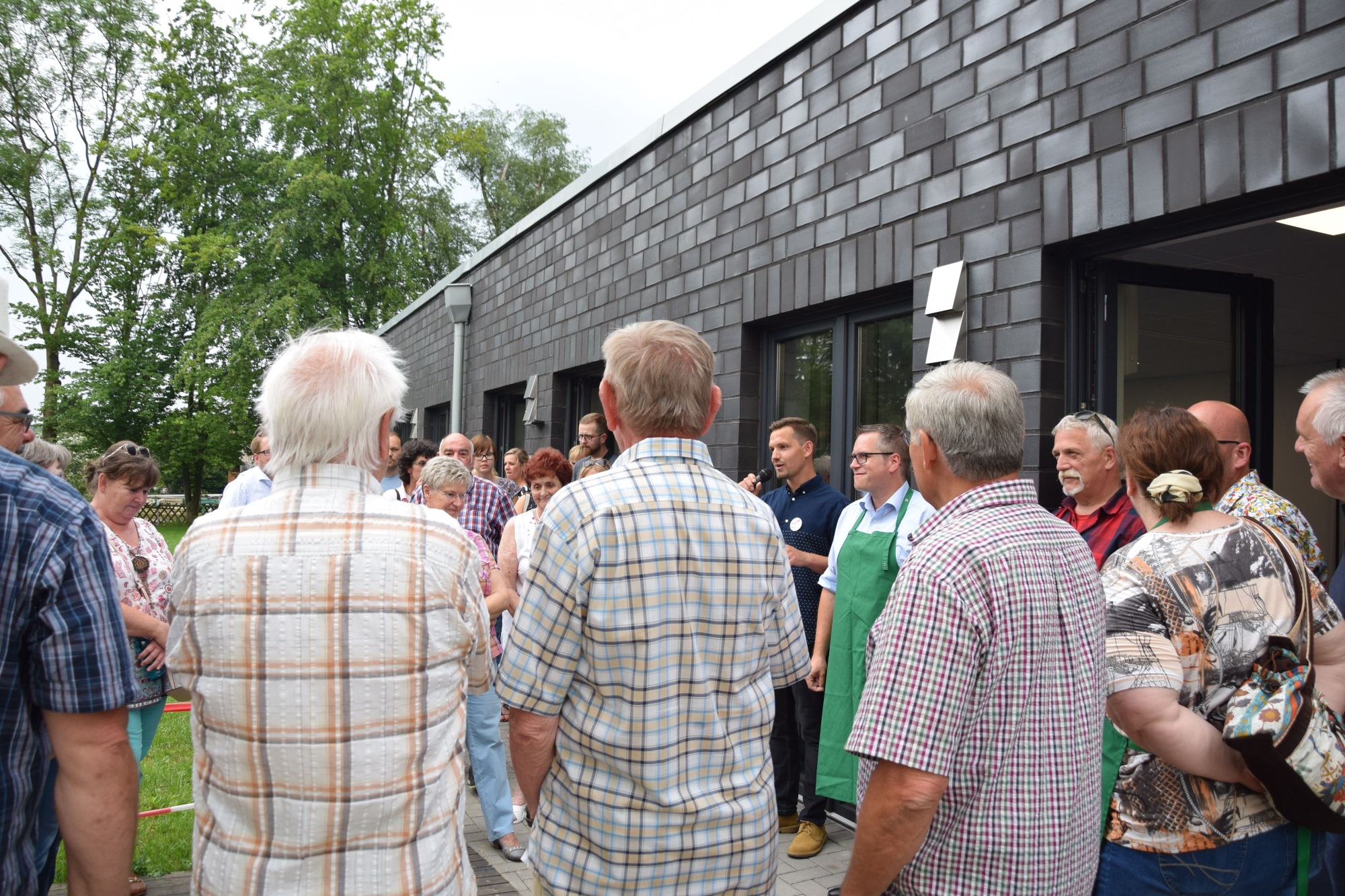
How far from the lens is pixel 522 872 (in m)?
3.66

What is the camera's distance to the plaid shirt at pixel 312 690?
5.15 feet

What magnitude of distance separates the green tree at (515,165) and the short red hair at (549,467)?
2840 cm

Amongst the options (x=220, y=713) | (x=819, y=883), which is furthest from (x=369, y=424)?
(x=819, y=883)

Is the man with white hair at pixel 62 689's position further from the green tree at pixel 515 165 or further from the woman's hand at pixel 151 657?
the green tree at pixel 515 165

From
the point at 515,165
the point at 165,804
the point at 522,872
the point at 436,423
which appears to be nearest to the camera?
the point at 522,872

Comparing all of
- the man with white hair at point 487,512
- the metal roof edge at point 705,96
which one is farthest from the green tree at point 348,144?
the man with white hair at point 487,512

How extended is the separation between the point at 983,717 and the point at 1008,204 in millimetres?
2878

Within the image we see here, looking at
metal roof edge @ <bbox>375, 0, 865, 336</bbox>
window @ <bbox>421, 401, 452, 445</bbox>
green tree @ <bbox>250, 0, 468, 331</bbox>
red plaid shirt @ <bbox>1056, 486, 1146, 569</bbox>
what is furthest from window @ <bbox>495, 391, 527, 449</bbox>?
green tree @ <bbox>250, 0, 468, 331</bbox>

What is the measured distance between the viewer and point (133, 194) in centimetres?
2455

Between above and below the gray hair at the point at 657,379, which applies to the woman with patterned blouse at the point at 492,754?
below

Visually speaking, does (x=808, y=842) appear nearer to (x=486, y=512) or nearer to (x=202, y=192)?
(x=486, y=512)

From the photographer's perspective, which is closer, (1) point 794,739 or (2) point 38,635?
(2) point 38,635

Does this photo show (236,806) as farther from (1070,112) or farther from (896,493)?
(1070,112)

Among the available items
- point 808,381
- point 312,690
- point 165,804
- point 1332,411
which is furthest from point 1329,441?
point 165,804
